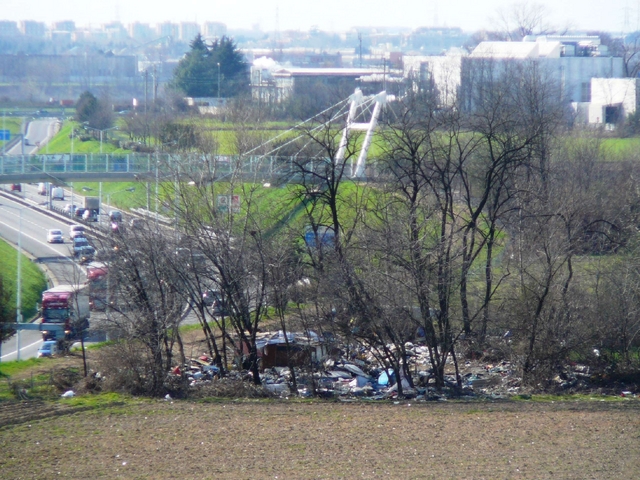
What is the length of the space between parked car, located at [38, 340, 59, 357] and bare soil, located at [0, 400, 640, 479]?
518 cm

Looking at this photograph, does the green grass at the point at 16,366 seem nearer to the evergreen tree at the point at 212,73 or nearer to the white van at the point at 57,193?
the white van at the point at 57,193

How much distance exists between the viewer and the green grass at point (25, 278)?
1759 cm

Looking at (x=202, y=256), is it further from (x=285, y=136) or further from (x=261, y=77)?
(x=261, y=77)

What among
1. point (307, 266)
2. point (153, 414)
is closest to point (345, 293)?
point (307, 266)

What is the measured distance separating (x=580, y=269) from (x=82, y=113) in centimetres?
2775

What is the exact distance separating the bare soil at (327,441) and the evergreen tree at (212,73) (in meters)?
31.0

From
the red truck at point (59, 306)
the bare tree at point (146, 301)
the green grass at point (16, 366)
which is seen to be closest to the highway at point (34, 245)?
the red truck at point (59, 306)

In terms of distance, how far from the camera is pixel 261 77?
45031mm

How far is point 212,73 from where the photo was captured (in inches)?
1519

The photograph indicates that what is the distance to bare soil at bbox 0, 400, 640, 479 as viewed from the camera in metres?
5.99

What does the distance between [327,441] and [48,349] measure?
8292 mm

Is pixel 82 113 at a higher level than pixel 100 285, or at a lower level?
higher

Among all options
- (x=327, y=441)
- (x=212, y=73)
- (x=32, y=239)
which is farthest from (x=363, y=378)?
(x=212, y=73)

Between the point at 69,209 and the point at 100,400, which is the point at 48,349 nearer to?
the point at 100,400
